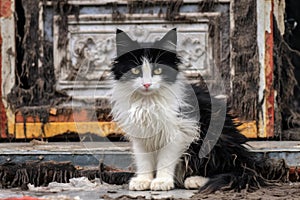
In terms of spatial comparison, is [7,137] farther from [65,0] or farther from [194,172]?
[194,172]

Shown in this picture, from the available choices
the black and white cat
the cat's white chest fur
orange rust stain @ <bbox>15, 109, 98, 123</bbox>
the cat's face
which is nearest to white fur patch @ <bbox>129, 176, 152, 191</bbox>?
the black and white cat

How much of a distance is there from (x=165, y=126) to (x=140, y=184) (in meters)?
0.35

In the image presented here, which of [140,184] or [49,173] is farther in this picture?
[49,173]

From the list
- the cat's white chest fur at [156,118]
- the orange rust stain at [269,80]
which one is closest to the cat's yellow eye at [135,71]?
the cat's white chest fur at [156,118]

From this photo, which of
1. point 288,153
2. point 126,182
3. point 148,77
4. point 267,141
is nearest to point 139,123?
point 148,77

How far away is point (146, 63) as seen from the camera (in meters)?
3.33

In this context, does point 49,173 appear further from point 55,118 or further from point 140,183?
point 55,118

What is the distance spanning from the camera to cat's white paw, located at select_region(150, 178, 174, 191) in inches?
131

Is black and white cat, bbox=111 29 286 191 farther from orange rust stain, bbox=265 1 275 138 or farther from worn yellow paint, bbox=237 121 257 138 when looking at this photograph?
orange rust stain, bbox=265 1 275 138

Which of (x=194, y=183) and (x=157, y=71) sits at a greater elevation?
(x=157, y=71)

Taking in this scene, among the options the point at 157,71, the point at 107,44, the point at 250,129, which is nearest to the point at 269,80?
the point at 250,129

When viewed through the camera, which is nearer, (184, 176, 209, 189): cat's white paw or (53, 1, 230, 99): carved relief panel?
(184, 176, 209, 189): cat's white paw

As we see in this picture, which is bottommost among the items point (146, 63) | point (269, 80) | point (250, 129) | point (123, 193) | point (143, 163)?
point (123, 193)

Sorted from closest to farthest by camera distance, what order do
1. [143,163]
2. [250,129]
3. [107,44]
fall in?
[143,163], [250,129], [107,44]
